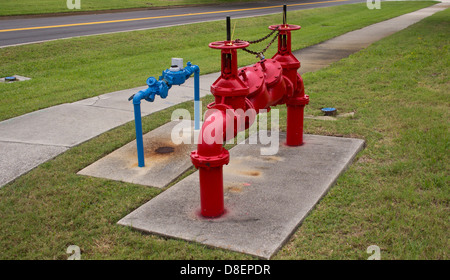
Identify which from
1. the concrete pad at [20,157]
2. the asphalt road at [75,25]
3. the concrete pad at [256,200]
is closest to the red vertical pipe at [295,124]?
the concrete pad at [256,200]

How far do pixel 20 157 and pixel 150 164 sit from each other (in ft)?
4.70

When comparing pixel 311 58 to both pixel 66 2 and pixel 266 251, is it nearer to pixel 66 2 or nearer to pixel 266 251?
pixel 266 251

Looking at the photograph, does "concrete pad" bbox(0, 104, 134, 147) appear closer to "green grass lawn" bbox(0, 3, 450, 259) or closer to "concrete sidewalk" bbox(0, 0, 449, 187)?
"concrete sidewalk" bbox(0, 0, 449, 187)

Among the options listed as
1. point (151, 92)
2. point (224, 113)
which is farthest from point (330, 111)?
point (224, 113)

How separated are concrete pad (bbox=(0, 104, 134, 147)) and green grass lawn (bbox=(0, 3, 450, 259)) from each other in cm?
28

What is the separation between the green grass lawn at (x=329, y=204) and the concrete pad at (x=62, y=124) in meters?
0.28

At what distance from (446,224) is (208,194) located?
187 centimetres

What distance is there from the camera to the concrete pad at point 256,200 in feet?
11.6

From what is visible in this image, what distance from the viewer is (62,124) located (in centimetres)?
614

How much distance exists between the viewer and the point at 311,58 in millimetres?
11422

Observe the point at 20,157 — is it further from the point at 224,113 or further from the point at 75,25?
the point at 75,25
